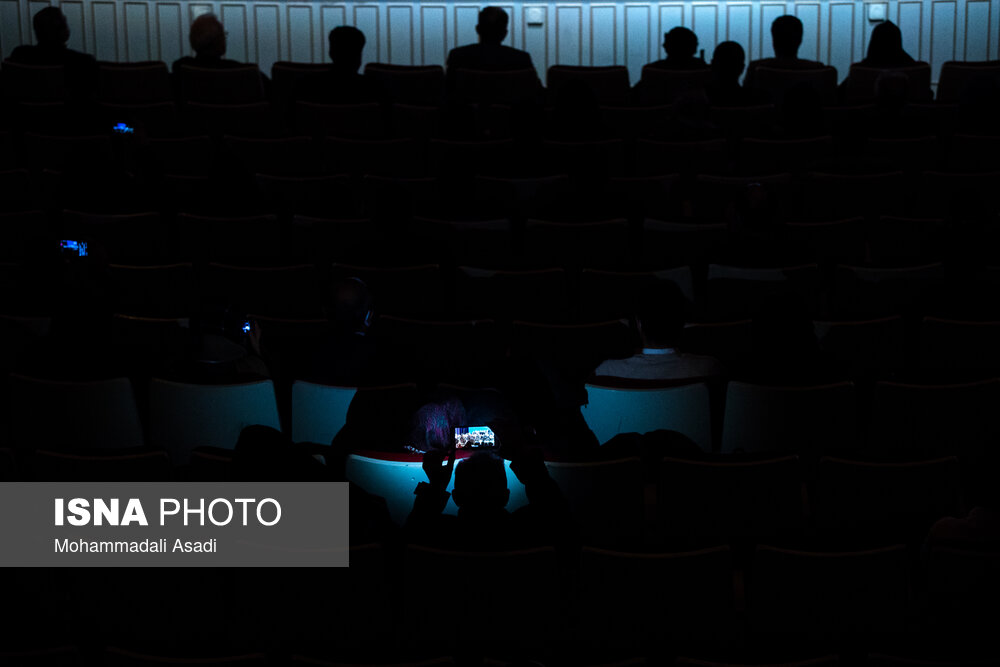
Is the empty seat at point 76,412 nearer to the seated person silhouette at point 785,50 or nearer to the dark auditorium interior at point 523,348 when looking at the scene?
the dark auditorium interior at point 523,348

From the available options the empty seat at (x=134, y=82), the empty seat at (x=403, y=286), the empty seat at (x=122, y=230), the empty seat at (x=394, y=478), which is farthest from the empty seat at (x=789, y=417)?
the empty seat at (x=134, y=82)

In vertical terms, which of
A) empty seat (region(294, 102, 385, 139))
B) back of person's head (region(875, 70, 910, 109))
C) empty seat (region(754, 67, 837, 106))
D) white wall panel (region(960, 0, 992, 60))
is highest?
white wall panel (region(960, 0, 992, 60))

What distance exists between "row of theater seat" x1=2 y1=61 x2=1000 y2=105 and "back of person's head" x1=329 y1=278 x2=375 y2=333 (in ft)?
13.0

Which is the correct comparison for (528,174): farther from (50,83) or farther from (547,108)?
(50,83)

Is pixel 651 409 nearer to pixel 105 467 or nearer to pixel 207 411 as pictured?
pixel 207 411

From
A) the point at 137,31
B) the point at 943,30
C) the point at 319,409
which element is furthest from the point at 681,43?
the point at 319,409

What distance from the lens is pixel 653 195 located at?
7070 millimetres

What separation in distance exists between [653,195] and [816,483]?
3.20 meters

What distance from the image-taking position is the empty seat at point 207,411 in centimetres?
466

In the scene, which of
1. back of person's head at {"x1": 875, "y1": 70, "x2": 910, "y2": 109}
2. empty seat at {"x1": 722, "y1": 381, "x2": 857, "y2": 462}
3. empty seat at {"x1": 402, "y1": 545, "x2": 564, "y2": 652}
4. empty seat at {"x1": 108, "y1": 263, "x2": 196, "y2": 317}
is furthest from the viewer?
back of person's head at {"x1": 875, "y1": 70, "x2": 910, "y2": 109}

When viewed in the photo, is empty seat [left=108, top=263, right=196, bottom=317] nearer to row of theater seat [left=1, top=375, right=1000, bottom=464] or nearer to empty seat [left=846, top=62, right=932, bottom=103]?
row of theater seat [left=1, top=375, right=1000, bottom=464]

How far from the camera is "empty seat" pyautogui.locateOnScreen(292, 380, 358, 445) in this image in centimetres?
472

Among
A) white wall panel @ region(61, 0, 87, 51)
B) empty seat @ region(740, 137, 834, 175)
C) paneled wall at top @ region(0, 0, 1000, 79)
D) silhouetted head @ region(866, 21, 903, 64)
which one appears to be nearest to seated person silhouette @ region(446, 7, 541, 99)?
paneled wall at top @ region(0, 0, 1000, 79)

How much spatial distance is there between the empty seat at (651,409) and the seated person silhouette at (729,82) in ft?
13.5
